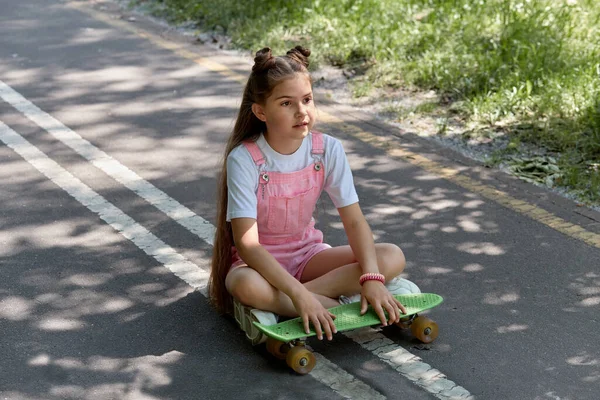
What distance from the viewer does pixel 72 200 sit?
588 cm

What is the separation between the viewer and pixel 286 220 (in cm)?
440

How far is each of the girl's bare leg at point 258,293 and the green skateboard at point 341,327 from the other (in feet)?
0.30

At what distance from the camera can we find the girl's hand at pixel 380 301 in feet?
13.5

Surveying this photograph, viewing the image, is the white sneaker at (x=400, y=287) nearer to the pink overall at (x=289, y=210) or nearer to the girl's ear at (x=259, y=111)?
the pink overall at (x=289, y=210)

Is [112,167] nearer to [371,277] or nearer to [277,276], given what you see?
[277,276]

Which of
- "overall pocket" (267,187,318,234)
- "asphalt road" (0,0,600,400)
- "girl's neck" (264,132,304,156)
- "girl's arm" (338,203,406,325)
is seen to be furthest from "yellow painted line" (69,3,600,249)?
"girl's neck" (264,132,304,156)

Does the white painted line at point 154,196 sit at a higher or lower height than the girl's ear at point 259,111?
lower

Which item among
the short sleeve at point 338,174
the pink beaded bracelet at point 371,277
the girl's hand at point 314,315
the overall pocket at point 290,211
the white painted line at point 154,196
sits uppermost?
the short sleeve at point 338,174

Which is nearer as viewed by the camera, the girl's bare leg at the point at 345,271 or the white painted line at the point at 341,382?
the white painted line at the point at 341,382

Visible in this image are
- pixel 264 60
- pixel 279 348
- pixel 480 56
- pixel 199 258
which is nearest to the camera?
pixel 279 348

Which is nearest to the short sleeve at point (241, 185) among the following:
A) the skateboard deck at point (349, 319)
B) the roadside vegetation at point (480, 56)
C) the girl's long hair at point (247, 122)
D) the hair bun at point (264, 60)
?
the girl's long hair at point (247, 122)

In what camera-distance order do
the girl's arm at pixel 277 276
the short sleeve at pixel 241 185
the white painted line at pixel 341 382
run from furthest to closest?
the short sleeve at pixel 241 185
the girl's arm at pixel 277 276
the white painted line at pixel 341 382

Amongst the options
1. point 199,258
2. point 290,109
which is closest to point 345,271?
point 290,109

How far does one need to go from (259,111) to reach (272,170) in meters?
0.26
